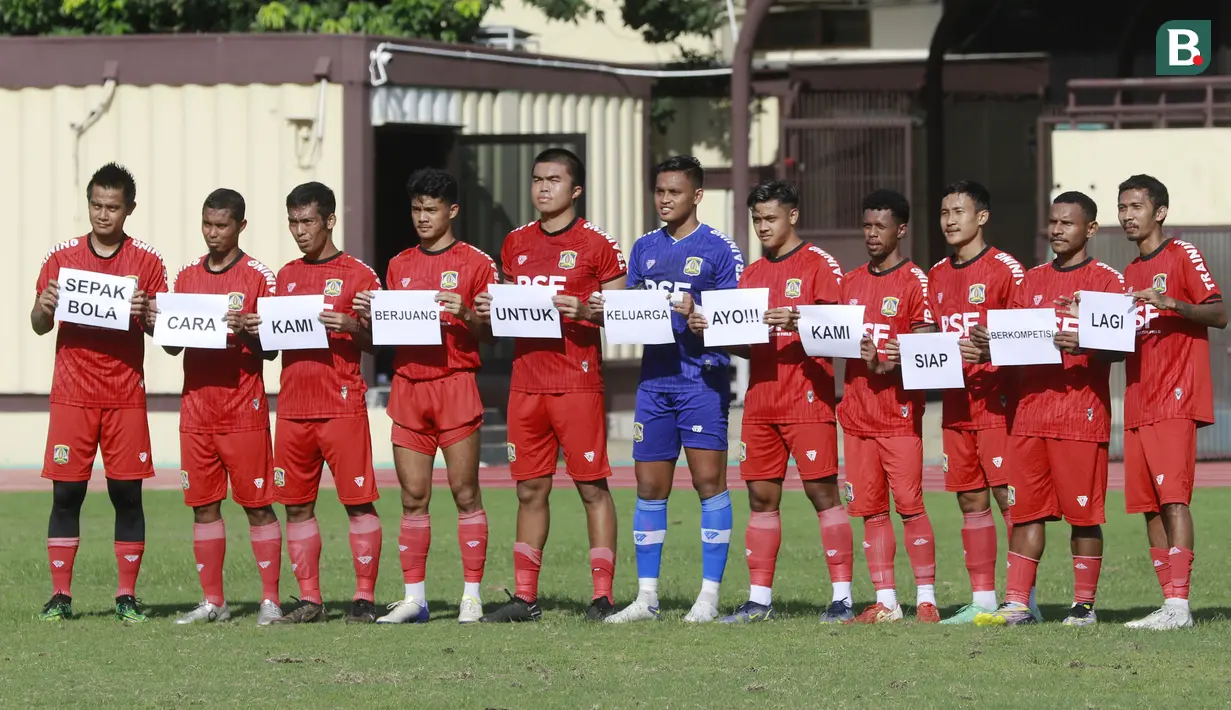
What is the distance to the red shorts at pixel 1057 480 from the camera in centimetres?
1005

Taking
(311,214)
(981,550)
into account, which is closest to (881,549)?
(981,550)

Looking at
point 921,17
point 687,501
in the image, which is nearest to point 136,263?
point 687,501

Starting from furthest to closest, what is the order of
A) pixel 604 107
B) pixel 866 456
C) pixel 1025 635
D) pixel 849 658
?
pixel 604 107
pixel 866 456
pixel 1025 635
pixel 849 658

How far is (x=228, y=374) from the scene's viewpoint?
10.7 meters

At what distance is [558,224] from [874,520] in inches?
89.7

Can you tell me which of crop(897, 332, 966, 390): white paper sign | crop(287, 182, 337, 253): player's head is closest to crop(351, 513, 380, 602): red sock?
crop(287, 182, 337, 253): player's head

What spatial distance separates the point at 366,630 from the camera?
1023cm

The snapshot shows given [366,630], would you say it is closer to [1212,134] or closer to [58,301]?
[58,301]

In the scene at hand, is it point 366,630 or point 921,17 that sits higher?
point 921,17

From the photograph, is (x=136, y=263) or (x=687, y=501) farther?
(x=687, y=501)

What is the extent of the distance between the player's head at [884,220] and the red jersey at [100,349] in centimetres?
381

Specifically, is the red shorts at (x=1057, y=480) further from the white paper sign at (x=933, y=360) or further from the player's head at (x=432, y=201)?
the player's head at (x=432, y=201)

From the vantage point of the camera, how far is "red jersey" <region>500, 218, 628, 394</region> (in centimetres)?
1062

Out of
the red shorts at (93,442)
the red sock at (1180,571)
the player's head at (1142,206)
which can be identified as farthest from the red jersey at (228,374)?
the red sock at (1180,571)
